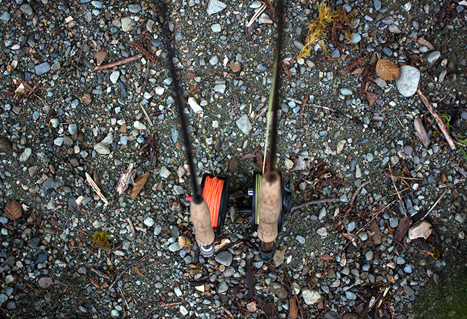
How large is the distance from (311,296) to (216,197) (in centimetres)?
123

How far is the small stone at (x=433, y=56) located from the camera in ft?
9.86

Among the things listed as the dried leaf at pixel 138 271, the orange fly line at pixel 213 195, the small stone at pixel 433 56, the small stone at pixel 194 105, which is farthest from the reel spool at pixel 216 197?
the small stone at pixel 433 56

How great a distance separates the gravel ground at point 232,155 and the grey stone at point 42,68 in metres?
0.02

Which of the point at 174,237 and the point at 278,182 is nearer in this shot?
the point at 278,182

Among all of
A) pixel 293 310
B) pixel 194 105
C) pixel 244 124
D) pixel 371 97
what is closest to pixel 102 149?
pixel 194 105

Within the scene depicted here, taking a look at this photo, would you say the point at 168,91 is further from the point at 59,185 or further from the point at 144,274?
the point at 144,274

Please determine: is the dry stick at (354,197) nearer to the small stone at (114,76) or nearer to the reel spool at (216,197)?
the reel spool at (216,197)

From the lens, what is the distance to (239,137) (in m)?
3.02

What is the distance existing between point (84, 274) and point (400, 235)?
8.96ft

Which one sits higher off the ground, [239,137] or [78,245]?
[239,137]

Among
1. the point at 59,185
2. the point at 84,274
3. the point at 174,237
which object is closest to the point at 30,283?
the point at 84,274

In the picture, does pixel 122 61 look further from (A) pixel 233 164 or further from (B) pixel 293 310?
(B) pixel 293 310

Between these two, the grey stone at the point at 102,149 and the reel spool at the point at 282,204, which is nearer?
the reel spool at the point at 282,204

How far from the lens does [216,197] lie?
2.74 metres
